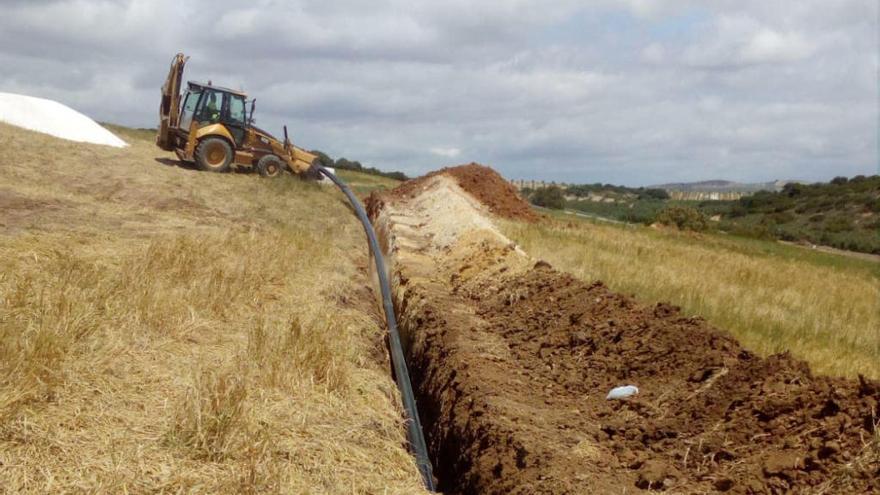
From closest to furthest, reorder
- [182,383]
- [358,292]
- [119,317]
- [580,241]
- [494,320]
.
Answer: [182,383] → [119,317] → [494,320] → [358,292] → [580,241]

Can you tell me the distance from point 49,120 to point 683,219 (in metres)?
23.5

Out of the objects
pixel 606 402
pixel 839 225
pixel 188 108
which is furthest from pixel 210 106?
pixel 839 225

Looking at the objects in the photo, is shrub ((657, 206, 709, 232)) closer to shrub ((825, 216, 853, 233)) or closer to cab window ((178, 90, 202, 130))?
shrub ((825, 216, 853, 233))

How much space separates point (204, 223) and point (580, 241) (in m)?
7.11

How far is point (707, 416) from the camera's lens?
17.4ft

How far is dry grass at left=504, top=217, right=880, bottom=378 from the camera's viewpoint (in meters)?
8.04

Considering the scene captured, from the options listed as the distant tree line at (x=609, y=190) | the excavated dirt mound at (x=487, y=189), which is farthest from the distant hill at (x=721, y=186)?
the excavated dirt mound at (x=487, y=189)

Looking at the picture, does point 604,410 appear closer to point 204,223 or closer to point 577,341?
point 577,341

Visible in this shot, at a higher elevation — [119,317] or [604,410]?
[119,317]

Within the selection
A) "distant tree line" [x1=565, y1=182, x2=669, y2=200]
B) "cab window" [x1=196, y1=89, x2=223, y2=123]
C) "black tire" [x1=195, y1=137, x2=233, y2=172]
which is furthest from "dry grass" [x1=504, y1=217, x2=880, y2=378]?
"distant tree line" [x1=565, y1=182, x2=669, y2=200]

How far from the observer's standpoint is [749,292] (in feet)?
37.3

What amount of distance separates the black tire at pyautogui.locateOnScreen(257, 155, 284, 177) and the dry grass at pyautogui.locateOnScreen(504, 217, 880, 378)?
8.59 m

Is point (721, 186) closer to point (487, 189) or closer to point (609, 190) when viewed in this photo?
point (609, 190)

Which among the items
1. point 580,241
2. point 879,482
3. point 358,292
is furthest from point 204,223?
point 879,482
